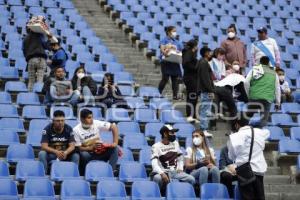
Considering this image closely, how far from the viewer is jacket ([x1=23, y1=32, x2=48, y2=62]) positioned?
44.9 feet

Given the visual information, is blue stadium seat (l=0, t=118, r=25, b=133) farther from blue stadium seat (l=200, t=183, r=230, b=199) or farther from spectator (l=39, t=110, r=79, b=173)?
blue stadium seat (l=200, t=183, r=230, b=199)

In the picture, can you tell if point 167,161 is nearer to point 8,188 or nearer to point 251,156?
point 251,156

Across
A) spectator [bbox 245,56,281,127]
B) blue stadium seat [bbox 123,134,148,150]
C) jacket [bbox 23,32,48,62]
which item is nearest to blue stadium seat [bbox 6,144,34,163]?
blue stadium seat [bbox 123,134,148,150]

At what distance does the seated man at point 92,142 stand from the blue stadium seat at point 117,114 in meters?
1.44

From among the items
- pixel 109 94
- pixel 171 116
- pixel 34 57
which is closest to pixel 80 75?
pixel 109 94

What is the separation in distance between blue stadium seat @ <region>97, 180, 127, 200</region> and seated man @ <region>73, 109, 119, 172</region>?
809 millimetres

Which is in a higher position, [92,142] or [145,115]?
[145,115]

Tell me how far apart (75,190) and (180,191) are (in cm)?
136

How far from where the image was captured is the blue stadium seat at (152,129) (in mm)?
11982

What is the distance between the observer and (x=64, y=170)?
10133 millimetres

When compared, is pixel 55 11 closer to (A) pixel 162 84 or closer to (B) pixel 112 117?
(A) pixel 162 84

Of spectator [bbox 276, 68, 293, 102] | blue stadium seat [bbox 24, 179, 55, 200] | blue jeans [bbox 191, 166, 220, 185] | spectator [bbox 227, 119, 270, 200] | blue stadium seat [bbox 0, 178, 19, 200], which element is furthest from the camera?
spectator [bbox 276, 68, 293, 102]

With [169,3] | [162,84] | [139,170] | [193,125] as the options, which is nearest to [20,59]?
[162,84]

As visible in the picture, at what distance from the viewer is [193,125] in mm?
12758
